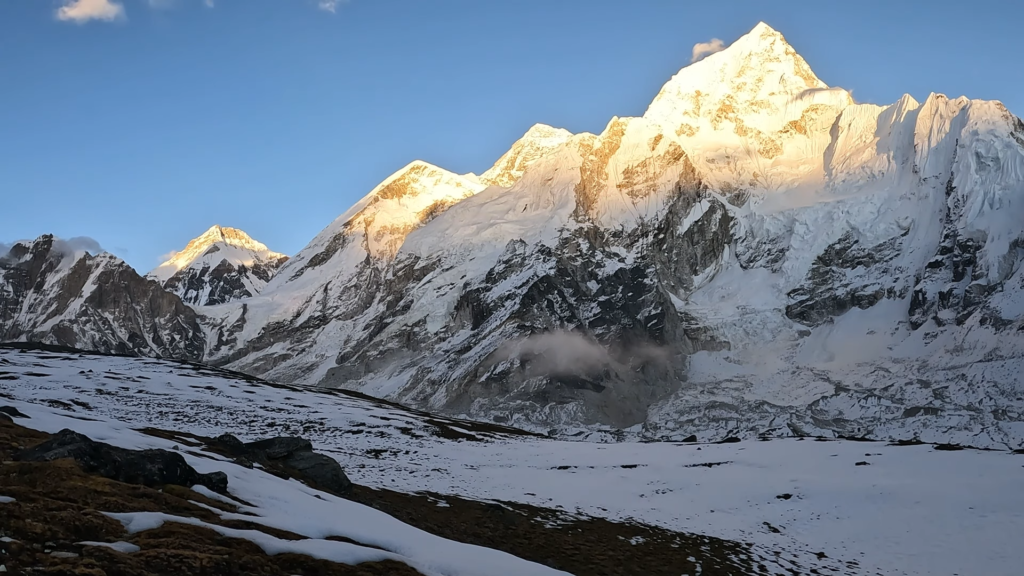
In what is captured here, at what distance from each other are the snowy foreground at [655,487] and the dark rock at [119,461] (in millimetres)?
2199

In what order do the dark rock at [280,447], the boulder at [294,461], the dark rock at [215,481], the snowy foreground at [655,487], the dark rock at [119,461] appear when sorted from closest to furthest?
1. the dark rock at [119,461]
2. the dark rock at [215,481]
3. the snowy foreground at [655,487]
4. the boulder at [294,461]
5. the dark rock at [280,447]

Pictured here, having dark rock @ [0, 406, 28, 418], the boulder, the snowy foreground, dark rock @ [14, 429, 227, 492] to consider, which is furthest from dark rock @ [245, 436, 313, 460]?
dark rock @ [14, 429, 227, 492]

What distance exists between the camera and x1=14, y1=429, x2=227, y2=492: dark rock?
2284 cm

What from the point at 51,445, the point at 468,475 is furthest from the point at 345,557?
the point at 468,475

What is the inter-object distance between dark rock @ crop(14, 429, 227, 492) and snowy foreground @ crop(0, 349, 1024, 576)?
220 cm

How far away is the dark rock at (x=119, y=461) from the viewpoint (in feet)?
74.9

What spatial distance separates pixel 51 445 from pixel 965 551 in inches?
1342

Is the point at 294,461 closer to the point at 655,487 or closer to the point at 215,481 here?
the point at 215,481

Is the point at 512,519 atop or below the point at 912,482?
below

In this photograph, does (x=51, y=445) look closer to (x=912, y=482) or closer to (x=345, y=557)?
(x=345, y=557)

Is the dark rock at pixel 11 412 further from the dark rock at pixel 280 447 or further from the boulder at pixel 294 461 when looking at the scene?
the dark rock at pixel 280 447

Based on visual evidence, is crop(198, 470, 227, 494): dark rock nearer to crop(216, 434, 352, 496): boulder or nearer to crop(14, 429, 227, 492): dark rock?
crop(14, 429, 227, 492): dark rock

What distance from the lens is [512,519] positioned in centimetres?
3516

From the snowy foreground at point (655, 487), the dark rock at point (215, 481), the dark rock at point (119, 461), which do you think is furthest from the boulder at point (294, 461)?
the dark rock at point (119, 461)
